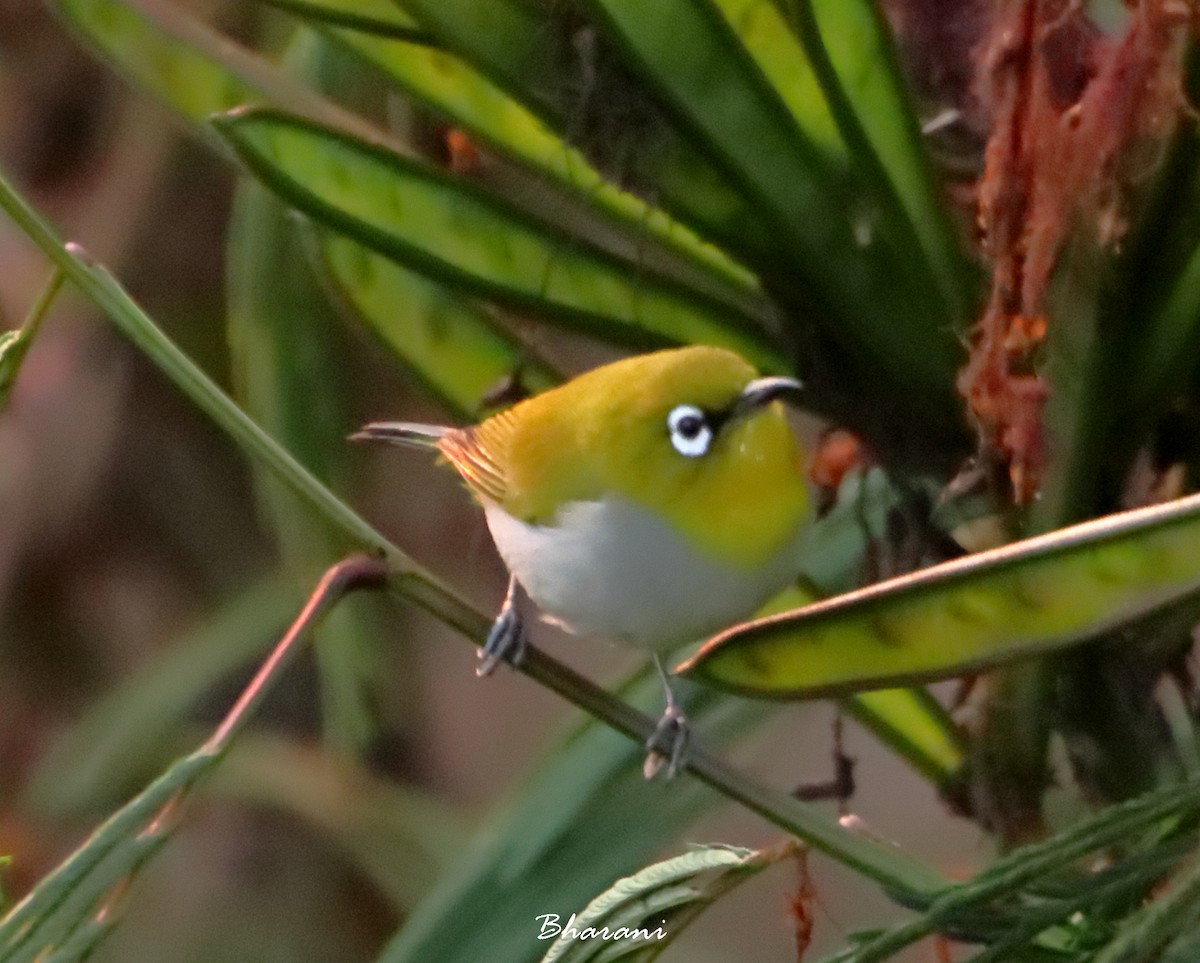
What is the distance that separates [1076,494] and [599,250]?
272 mm

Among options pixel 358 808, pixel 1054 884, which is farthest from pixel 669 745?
pixel 358 808

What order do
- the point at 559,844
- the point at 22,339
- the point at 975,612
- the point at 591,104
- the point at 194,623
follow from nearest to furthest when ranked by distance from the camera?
the point at 975,612
the point at 22,339
the point at 591,104
the point at 559,844
the point at 194,623

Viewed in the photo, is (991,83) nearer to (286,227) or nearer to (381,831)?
(286,227)

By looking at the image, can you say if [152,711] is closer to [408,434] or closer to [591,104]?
[408,434]

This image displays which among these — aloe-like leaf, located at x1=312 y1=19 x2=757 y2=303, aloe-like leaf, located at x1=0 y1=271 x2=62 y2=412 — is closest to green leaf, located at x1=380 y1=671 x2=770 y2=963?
aloe-like leaf, located at x1=312 y1=19 x2=757 y2=303

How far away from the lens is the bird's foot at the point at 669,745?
0.57 m

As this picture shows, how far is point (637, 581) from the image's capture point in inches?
24.0

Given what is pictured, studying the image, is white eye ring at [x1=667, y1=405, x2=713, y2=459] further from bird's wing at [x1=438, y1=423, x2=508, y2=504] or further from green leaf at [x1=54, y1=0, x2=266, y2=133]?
green leaf at [x1=54, y1=0, x2=266, y2=133]

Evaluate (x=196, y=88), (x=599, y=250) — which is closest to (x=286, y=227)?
(x=196, y=88)

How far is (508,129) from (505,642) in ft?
0.86

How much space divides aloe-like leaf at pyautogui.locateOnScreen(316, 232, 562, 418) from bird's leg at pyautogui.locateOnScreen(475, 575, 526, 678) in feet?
0.40

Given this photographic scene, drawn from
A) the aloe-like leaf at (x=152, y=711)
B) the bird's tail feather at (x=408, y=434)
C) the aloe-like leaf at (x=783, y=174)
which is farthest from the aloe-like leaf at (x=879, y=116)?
the aloe-like leaf at (x=152, y=711)

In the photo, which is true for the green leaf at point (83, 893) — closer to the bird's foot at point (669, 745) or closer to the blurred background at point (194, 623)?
the bird's foot at point (669, 745)

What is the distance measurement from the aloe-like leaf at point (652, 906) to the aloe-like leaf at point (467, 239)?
272mm
